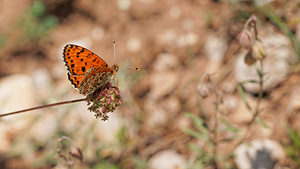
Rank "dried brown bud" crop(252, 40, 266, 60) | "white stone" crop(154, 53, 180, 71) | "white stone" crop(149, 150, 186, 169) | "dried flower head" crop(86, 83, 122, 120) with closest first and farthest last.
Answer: "dried flower head" crop(86, 83, 122, 120), "dried brown bud" crop(252, 40, 266, 60), "white stone" crop(149, 150, 186, 169), "white stone" crop(154, 53, 180, 71)

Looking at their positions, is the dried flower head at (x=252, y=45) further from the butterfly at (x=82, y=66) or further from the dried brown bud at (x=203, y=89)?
the butterfly at (x=82, y=66)

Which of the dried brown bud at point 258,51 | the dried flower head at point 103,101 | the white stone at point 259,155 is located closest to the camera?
the dried flower head at point 103,101

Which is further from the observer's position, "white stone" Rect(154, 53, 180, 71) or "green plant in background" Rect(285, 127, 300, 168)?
"white stone" Rect(154, 53, 180, 71)

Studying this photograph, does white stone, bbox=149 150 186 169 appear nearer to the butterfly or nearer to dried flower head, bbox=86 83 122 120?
dried flower head, bbox=86 83 122 120

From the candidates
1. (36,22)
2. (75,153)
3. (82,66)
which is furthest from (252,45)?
(36,22)

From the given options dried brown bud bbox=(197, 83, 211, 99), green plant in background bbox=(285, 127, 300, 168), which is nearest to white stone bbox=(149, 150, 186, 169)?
green plant in background bbox=(285, 127, 300, 168)

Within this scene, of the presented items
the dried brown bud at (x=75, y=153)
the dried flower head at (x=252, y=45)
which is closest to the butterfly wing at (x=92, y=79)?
the dried brown bud at (x=75, y=153)

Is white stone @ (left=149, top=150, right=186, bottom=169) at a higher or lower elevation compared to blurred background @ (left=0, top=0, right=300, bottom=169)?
lower

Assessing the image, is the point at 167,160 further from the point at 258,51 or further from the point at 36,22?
the point at 36,22
